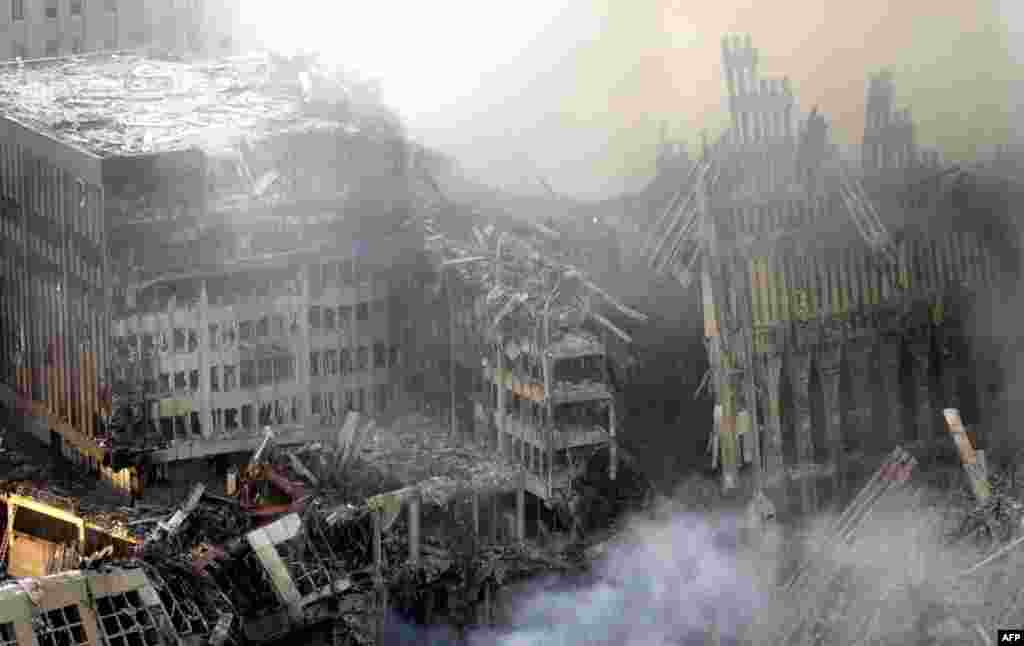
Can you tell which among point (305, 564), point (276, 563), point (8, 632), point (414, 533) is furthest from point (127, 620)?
point (414, 533)

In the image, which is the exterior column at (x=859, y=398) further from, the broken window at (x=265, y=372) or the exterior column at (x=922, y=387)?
the broken window at (x=265, y=372)

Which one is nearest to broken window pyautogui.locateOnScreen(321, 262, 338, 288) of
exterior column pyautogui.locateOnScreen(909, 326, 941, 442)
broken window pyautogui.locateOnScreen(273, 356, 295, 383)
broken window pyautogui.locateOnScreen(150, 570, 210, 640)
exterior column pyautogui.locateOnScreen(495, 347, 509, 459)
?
broken window pyautogui.locateOnScreen(273, 356, 295, 383)

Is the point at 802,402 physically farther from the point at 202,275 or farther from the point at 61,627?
the point at 61,627

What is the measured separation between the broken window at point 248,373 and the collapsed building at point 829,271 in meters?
4.81

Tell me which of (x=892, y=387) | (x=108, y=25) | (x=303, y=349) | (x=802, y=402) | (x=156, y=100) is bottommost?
(x=802, y=402)

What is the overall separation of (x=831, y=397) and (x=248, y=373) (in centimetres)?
662

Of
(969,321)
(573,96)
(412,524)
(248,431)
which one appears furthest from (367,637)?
(573,96)

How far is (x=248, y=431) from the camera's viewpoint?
83.6 feet

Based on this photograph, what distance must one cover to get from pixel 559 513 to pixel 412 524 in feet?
5.14

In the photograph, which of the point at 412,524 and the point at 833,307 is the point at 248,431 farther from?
the point at 833,307

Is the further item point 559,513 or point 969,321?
point 969,321

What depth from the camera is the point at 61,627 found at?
1953 centimetres

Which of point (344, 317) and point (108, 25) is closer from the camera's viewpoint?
point (344, 317)

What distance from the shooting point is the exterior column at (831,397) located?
24.4m
